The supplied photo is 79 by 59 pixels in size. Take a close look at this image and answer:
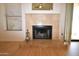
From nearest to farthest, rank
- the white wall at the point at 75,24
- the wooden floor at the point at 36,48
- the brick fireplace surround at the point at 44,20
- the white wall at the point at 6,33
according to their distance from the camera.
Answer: the white wall at the point at 75,24, the wooden floor at the point at 36,48, the white wall at the point at 6,33, the brick fireplace surround at the point at 44,20

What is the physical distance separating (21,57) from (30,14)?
0.91 meters

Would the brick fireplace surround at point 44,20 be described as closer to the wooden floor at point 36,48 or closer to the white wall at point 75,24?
the wooden floor at point 36,48

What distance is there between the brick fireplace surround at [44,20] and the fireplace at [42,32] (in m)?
0.06

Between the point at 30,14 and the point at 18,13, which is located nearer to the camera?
the point at 18,13

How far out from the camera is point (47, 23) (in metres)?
2.16

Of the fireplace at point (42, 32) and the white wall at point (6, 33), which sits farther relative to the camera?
the fireplace at point (42, 32)

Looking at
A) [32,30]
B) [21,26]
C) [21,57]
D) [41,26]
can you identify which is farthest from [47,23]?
[21,57]

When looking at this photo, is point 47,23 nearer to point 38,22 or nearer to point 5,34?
point 38,22

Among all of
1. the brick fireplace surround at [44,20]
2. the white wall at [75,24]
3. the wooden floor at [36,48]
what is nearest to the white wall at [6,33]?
the wooden floor at [36,48]

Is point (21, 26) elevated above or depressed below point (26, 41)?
above

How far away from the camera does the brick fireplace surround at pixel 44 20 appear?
6.68 feet

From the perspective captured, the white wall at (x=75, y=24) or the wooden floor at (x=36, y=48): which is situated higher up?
the white wall at (x=75, y=24)

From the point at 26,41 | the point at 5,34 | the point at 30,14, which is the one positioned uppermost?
the point at 30,14

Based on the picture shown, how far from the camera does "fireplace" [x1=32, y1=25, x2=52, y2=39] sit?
2.06m
